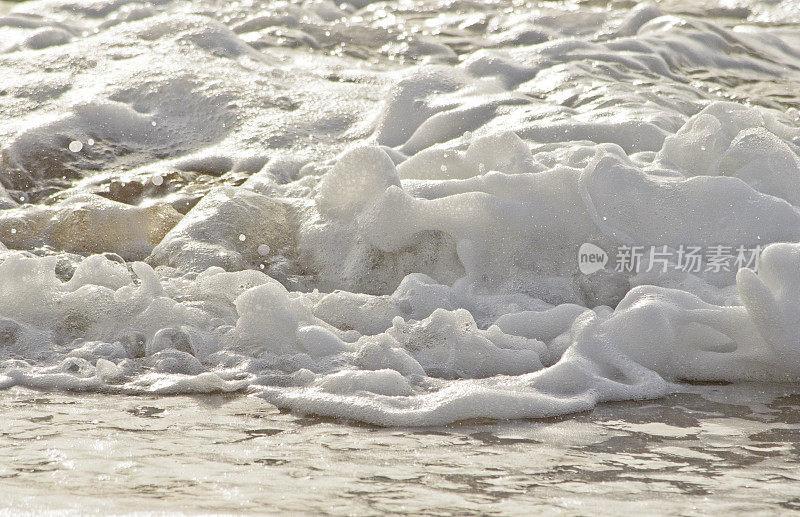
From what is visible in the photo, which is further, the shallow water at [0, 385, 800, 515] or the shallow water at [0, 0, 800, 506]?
the shallow water at [0, 0, 800, 506]

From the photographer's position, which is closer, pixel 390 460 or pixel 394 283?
pixel 390 460

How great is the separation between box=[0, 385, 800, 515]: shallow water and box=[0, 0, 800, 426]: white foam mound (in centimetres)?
→ 10

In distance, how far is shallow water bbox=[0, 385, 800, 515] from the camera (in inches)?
60.4

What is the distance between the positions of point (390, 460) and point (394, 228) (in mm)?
1442

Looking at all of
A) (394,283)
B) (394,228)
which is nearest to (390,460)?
(394,283)

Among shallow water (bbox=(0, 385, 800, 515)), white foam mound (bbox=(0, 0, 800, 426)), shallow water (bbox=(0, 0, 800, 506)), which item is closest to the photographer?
shallow water (bbox=(0, 385, 800, 515))

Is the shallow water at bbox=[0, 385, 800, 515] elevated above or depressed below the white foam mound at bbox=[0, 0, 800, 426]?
below

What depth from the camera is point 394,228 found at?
3104 mm

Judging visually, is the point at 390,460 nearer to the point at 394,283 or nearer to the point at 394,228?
the point at 394,283

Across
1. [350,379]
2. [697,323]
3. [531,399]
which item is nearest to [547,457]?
[531,399]

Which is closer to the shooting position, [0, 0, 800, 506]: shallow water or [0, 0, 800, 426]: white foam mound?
[0, 0, 800, 506]: shallow water

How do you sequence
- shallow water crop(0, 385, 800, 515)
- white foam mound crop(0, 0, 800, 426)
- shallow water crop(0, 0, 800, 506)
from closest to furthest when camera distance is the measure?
shallow water crop(0, 385, 800, 515)
shallow water crop(0, 0, 800, 506)
white foam mound crop(0, 0, 800, 426)

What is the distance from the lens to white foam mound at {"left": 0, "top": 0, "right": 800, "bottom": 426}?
2279mm

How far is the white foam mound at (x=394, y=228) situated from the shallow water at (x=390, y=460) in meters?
0.10
